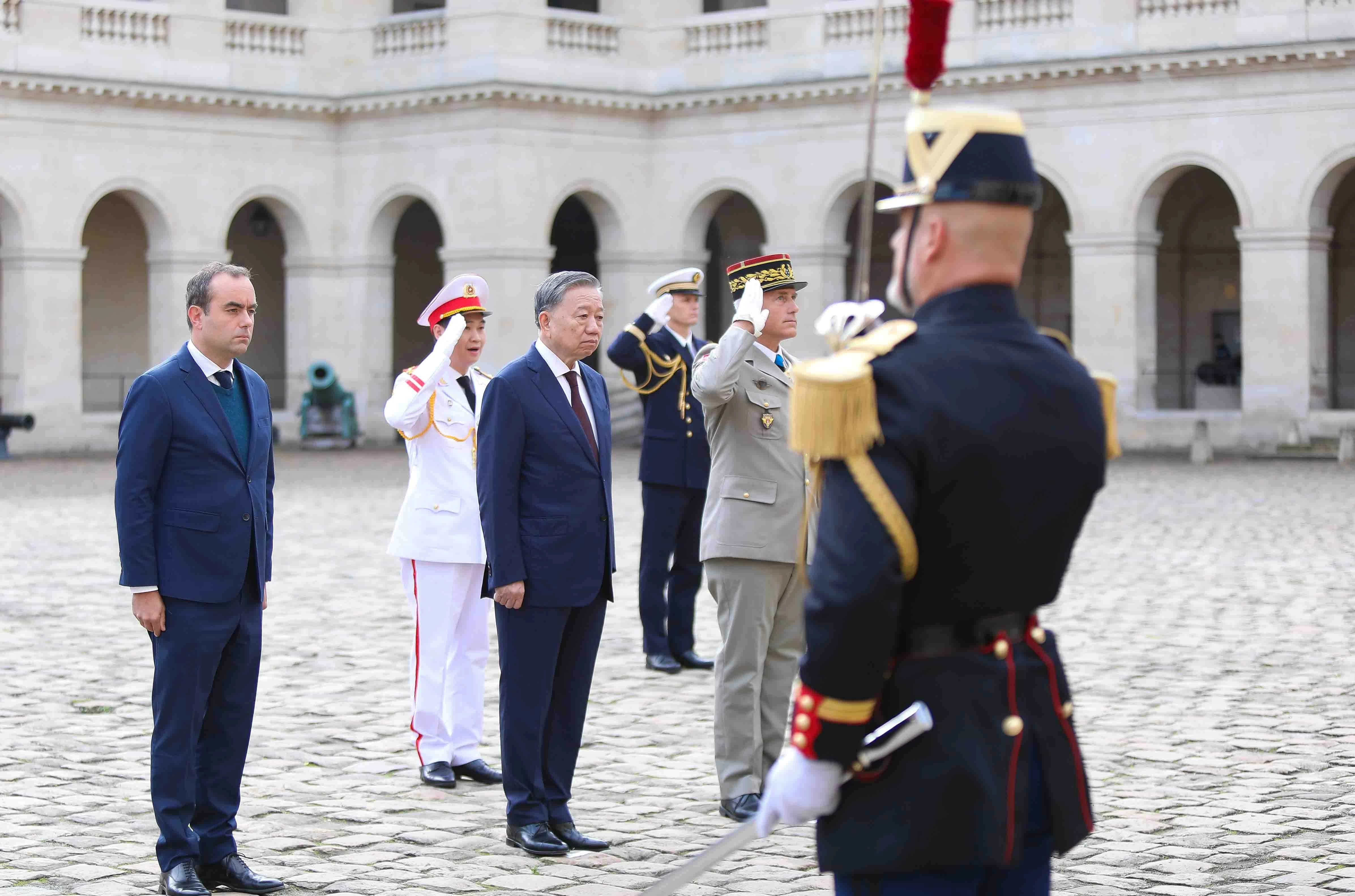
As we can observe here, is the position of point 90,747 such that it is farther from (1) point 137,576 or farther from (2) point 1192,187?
(2) point 1192,187

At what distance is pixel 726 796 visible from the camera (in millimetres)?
6395

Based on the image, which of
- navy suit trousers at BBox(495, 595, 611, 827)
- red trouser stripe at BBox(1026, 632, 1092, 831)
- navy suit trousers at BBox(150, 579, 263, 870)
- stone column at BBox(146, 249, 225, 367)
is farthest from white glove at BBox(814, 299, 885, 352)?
stone column at BBox(146, 249, 225, 367)

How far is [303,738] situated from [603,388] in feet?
7.28

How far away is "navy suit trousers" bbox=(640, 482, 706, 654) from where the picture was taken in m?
9.52

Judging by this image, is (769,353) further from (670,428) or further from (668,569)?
(668,569)

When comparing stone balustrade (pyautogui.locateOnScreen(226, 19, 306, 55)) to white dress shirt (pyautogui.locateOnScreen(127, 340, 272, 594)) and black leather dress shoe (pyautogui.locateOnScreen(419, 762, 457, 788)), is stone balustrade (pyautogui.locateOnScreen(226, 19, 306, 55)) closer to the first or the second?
black leather dress shoe (pyautogui.locateOnScreen(419, 762, 457, 788))

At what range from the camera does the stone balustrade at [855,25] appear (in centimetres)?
2805

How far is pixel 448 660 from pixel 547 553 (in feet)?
4.23

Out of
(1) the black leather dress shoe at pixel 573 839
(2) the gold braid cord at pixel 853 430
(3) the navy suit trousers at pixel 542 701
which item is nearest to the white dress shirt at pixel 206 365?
(3) the navy suit trousers at pixel 542 701

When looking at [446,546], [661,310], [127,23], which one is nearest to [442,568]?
[446,546]

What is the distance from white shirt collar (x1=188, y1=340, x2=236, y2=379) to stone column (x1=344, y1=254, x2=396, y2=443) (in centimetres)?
2482

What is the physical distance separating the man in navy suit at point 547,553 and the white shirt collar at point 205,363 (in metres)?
0.96

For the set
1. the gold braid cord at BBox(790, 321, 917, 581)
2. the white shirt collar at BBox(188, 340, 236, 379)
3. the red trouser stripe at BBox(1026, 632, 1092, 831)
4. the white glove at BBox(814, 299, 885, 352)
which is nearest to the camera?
the gold braid cord at BBox(790, 321, 917, 581)

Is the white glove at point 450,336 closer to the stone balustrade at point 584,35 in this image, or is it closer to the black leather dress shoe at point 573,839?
the black leather dress shoe at point 573,839
